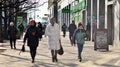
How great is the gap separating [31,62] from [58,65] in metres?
1.64

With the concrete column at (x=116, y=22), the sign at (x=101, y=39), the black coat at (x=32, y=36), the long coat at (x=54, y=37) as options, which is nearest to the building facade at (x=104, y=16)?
the concrete column at (x=116, y=22)

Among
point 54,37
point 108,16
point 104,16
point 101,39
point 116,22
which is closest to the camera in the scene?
point 54,37

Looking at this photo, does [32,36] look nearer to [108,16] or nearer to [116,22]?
[116,22]

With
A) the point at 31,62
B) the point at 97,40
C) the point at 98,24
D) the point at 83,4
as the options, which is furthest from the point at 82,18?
the point at 31,62

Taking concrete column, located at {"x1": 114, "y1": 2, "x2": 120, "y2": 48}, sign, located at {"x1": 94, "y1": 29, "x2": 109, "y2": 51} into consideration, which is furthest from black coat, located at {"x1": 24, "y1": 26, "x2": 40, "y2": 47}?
concrete column, located at {"x1": 114, "y1": 2, "x2": 120, "y2": 48}

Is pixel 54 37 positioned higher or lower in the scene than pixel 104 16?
lower

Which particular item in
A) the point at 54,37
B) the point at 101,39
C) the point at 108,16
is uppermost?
the point at 108,16

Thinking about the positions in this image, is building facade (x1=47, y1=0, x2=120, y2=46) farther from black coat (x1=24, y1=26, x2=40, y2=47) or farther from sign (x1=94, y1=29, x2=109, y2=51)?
black coat (x1=24, y1=26, x2=40, y2=47)

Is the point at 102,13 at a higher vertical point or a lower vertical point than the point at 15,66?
higher

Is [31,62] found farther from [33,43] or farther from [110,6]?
[110,6]

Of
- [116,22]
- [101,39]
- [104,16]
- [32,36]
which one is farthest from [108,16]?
[32,36]

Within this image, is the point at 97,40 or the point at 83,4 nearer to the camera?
the point at 97,40

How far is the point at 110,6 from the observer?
2705cm

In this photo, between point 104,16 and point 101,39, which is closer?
point 101,39
